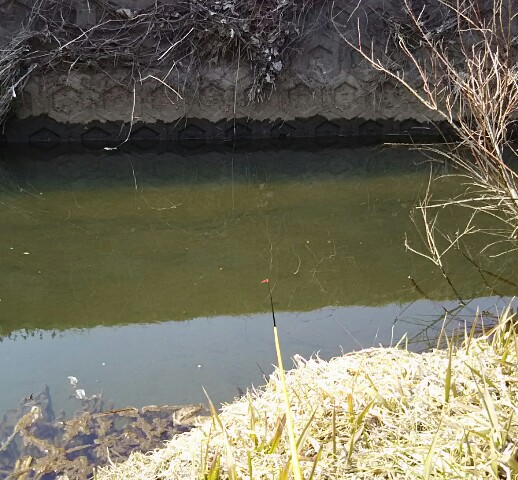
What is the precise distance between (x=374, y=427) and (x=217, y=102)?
482 cm

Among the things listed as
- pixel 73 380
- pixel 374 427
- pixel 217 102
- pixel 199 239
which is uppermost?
pixel 217 102

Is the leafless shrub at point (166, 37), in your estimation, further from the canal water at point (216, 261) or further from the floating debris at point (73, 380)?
the floating debris at point (73, 380)

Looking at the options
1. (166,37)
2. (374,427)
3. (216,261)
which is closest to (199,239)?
(216,261)

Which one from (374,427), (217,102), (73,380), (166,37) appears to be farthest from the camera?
(217,102)

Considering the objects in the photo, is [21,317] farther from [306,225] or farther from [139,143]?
[139,143]

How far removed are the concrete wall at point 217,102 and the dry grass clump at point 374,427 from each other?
14.4ft

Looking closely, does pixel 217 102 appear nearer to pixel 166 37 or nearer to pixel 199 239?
pixel 166 37

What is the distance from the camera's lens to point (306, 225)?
12.9 ft

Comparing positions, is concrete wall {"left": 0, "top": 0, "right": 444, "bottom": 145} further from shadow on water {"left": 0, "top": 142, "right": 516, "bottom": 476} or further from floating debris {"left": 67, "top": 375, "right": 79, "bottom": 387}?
floating debris {"left": 67, "top": 375, "right": 79, "bottom": 387}

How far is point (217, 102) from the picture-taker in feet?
20.3

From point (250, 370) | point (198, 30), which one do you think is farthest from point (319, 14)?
point (250, 370)

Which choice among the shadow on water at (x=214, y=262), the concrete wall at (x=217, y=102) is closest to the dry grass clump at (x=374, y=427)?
the shadow on water at (x=214, y=262)

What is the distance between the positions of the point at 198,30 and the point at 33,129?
1548 millimetres

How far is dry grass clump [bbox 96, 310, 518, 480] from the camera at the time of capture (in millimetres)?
1434
